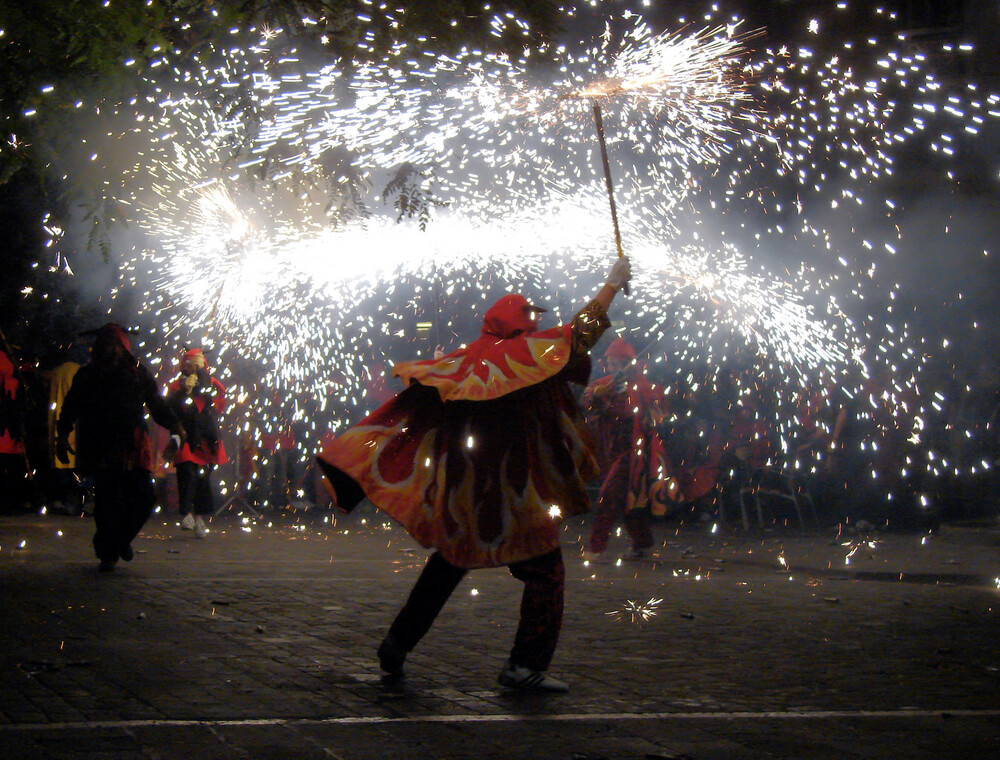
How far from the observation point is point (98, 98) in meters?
7.24

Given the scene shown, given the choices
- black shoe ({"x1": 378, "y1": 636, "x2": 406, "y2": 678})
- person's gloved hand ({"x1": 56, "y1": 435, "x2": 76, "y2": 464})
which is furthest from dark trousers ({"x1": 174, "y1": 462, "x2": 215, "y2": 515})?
black shoe ({"x1": 378, "y1": 636, "x2": 406, "y2": 678})

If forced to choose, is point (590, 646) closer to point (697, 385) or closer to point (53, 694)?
point (53, 694)

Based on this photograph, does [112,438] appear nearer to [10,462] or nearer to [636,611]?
[636,611]

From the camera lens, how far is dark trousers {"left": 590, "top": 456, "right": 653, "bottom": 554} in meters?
10.5

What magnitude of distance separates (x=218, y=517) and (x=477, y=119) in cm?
654

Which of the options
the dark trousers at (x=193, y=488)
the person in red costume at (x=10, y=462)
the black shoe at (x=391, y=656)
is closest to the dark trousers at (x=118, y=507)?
the person in red costume at (x=10, y=462)

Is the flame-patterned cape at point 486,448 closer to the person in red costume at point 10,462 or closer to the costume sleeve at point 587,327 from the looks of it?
the costume sleeve at point 587,327

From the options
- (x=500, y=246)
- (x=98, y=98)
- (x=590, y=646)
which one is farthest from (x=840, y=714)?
(x=500, y=246)

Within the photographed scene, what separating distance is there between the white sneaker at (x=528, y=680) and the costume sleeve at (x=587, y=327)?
1.42 metres

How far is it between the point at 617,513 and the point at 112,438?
457 centimetres

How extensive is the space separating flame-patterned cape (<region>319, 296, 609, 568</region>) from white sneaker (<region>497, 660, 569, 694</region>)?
0.47 m

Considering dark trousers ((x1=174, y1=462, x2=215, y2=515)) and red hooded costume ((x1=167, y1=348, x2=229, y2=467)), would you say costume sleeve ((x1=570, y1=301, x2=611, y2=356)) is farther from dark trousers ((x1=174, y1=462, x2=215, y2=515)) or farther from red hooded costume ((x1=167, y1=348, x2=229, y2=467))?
dark trousers ((x1=174, y1=462, x2=215, y2=515))

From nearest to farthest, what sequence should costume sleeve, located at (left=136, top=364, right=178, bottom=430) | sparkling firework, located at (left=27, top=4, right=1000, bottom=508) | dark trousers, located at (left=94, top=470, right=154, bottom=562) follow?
dark trousers, located at (left=94, top=470, right=154, bottom=562), costume sleeve, located at (left=136, top=364, right=178, bottom=430), sparkling firework, located at (left=27, top=4, right=1000, bottom=508)

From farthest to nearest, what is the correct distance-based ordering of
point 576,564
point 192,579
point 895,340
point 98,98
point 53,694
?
1. point 895,340
2. point 576,564
3. point 192,579
4. point 98,98
5. point 53,694
